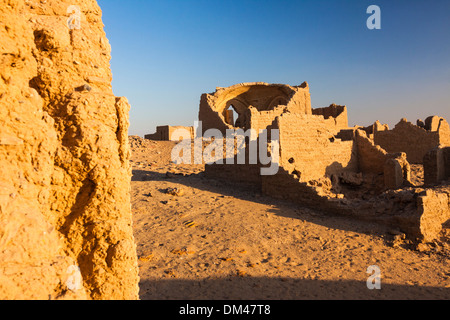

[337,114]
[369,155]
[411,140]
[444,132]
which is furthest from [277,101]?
[369,155]

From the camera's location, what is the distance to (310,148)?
10.4 meters

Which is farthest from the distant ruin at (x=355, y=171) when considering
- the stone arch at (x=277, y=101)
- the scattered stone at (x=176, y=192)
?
the stone arch at (x=277, y=101)

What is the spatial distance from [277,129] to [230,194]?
8.03 feet

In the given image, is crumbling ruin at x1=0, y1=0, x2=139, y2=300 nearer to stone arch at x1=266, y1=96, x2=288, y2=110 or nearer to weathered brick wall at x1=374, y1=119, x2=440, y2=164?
weathered brick wall at x1=374, y1=119, x2=440, y2=164

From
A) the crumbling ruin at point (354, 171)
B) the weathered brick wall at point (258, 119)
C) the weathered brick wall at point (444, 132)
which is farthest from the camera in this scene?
the weathered brick wall at point (444, 132)

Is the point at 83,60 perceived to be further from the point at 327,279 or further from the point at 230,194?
the point at 230,194

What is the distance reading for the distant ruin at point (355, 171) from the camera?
675 centimetres

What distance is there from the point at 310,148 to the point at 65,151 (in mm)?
9190

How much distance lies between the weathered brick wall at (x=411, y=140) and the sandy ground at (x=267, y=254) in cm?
1060

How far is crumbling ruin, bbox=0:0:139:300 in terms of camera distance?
68.4 inches

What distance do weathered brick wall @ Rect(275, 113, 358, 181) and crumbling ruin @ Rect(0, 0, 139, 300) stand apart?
749 centimetres

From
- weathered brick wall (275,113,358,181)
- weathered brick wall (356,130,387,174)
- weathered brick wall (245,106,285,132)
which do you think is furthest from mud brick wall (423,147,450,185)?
weathered brick wall (245,106,285,132)

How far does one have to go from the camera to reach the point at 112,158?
7.32 ft

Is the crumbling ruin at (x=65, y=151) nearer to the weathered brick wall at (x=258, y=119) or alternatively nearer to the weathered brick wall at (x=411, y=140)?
the weathered brick wall at (x=258, y=119)
